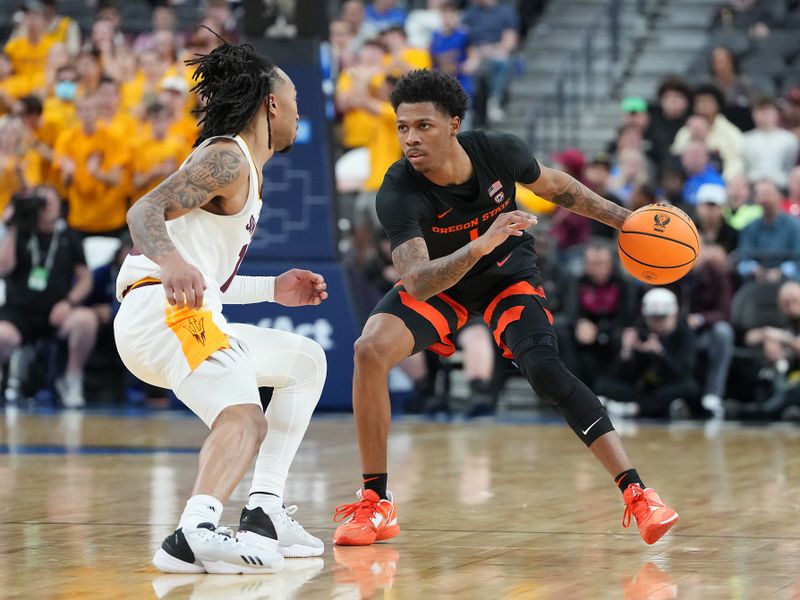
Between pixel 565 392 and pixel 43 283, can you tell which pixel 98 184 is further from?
pixel 565 392

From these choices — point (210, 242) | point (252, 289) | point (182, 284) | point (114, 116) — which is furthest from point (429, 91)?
point (114, 116)

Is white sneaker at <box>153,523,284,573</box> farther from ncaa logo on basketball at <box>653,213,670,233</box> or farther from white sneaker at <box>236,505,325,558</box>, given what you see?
ncaa logo on basketball at <box>653,213,670,233</box>

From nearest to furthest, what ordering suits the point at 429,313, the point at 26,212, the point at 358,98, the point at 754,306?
the point at 429,313
the point at 754,306
the point at 26,212
the point at 358,98

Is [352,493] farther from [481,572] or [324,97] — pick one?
[324,97]

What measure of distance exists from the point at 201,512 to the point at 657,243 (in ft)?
7.40

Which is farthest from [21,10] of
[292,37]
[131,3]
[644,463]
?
[644,463]

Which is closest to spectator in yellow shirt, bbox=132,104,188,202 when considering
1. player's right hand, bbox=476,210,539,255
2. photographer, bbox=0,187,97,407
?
photographer, bbox=0,187,97,407

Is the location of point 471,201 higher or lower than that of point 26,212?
higher

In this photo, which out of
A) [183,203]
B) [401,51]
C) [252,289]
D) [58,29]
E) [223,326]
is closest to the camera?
[183,203]

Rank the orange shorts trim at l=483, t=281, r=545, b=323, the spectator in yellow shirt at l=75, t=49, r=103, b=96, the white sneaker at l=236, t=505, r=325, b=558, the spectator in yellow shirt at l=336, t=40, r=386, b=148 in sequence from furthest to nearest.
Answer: the spectator in yellow shirt at l=75, t=49, r=103, b=96, the spectator in yellow shirt at l=336, t=40, r=386, b=148, the orange shorts trim at l=483, t=281, r=545, b=323, the white sneaker at l=236, t=505, r=325, b=558

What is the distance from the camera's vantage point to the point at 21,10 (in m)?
17.8

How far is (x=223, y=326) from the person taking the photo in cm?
525

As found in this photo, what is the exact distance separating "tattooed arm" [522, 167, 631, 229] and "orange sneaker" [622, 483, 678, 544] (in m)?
1.19

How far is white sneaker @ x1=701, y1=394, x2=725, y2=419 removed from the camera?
39.1 feet
